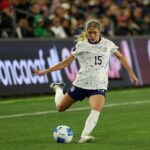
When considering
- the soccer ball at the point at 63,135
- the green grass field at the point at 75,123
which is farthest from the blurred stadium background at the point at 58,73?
the soccer ball at the point at 63,135

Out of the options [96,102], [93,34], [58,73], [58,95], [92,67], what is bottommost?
[58,73]

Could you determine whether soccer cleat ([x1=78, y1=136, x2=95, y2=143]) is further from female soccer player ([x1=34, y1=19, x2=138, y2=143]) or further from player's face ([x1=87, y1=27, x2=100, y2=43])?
player's face ([x1=87, y1=27, x2=100, y2=43])

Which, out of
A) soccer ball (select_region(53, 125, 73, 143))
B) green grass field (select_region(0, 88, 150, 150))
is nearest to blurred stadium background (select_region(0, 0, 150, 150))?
green grass field (select_region(0, 88, 150, 150))

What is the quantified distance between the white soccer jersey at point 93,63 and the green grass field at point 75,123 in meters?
0.96

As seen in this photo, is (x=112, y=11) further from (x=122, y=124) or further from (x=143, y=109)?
(x=122, y=124)

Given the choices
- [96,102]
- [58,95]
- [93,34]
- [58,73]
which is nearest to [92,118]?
[96,102]

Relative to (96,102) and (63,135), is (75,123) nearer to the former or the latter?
(96,102)

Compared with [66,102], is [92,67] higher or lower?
higher

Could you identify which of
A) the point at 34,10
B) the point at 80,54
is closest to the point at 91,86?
the point at 80,54

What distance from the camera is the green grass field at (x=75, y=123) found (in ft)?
37.2

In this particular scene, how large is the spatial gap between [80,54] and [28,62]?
940cm

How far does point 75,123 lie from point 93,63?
Result: 115 inches

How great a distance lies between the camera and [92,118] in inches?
453

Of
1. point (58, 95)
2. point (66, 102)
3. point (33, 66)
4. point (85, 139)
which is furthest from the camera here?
point (33, 66)
